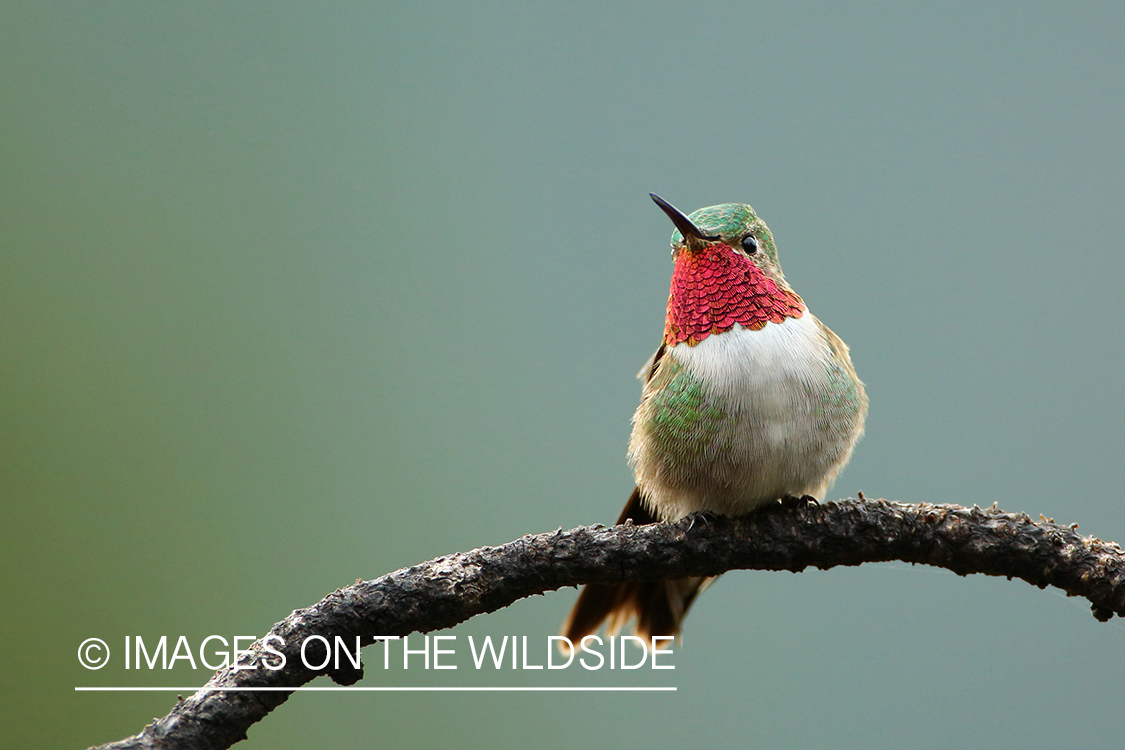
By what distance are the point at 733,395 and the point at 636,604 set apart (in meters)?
0.49

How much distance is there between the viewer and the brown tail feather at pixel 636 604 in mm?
1692

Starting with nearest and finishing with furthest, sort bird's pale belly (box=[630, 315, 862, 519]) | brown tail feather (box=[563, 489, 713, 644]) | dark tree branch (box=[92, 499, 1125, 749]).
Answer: dark tree branch (box=[92, 499, 1125, 749]) → bird's pale belly (box=[630, 315, 862, 519]) → brown tail feather (box=[563, 489, 713, 644])

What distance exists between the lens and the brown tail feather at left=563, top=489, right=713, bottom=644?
1.69 meters

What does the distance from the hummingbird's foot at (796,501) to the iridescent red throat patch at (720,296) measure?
0.30 meters

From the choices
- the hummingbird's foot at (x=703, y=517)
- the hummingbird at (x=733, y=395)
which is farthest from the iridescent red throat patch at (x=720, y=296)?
the hummingbird's foot at (x=703, y=517)

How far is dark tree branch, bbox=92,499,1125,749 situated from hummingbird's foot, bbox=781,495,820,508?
12 mm

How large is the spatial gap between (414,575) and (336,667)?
178 millimetres

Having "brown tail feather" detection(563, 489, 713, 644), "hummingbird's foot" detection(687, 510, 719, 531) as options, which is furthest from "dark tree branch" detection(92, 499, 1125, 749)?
"brown tail feather" detection(563, 489, 713, 644)

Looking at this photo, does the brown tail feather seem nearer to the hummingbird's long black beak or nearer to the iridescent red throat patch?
the iridescent red throat patch

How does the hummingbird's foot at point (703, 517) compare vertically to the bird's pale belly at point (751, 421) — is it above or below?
below

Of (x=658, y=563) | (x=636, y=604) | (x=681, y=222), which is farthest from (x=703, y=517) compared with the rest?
(x=681, y=222)

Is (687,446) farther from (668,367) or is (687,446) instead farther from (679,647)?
(679,647)

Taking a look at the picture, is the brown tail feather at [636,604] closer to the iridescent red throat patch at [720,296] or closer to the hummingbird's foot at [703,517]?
the hummingbird's foot at [703,517]

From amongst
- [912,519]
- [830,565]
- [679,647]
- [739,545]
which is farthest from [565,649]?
[912,519]
